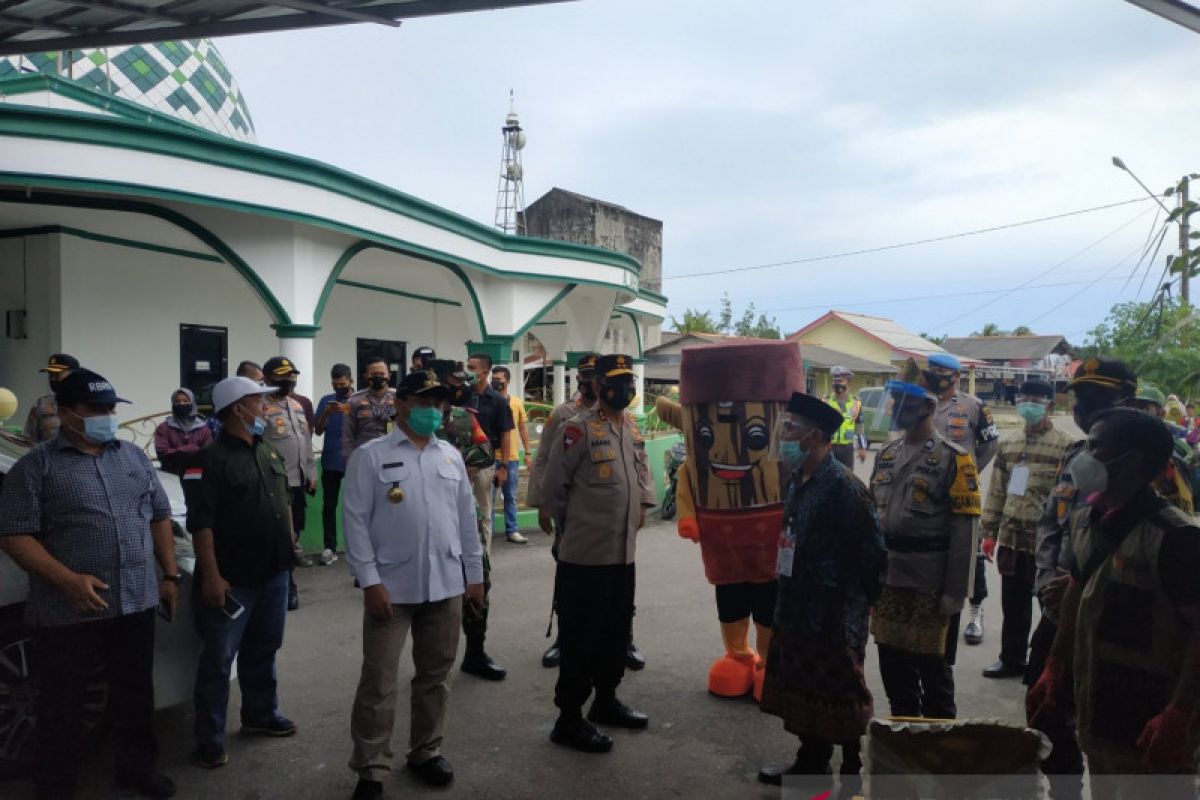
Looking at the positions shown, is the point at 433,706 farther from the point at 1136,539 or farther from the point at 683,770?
the point at 1136,539

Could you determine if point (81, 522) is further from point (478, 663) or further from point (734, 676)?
point (734, 676)

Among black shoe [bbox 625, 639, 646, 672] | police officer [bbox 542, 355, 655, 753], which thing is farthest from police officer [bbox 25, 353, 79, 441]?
black shoe [bbox 625, 639, 646, 672]

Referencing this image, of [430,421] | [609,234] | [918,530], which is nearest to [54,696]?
[430,421]

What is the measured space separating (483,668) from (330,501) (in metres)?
3.38

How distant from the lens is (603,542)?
4129mm

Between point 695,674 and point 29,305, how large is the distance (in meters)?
8.29

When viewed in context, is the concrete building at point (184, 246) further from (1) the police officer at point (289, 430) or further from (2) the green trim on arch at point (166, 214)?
(1) the police officer at point (289, 430)

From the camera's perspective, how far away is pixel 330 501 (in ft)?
25.4

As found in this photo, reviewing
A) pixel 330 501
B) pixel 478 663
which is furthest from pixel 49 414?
pixel 478 663

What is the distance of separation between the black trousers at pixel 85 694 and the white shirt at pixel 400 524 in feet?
3.20

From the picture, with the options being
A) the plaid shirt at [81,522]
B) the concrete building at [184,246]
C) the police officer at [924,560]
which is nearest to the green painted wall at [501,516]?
the concrete building at [184,246]

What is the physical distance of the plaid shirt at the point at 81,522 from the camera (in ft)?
10.6

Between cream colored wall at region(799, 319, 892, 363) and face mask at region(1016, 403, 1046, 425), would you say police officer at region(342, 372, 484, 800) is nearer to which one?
face mask at region(1016, 403, 1046, 425)

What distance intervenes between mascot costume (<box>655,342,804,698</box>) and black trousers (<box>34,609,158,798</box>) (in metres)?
2.85
